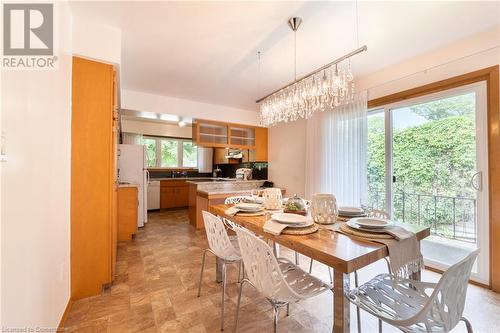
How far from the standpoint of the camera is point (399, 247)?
3.79 ft

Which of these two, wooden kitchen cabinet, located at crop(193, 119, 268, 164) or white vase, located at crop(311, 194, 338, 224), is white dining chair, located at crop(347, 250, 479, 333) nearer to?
white vase, located at crop(311, 194, 338, 224)

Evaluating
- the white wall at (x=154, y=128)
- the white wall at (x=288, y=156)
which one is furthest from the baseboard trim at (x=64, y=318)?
the white wall at (x=154, y=128)

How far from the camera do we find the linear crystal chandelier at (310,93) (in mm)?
1873

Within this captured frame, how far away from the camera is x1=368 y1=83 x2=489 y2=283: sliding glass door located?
85.1 inches

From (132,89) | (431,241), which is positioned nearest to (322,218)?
(431,241)

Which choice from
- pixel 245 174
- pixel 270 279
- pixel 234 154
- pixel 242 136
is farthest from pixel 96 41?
pixel 234 154

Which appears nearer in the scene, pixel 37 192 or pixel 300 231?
pixel 37 192

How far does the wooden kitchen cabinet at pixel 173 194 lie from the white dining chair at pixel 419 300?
5342 mm

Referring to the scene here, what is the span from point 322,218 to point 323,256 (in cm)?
53

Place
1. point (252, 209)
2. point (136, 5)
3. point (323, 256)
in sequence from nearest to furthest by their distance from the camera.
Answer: point (323, 256)
point (136, 5)
point (252, 209)

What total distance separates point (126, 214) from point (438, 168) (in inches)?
171

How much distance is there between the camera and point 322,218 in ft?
5.05

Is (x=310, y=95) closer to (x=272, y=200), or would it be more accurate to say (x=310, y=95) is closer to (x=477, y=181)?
(x=272, y=200)

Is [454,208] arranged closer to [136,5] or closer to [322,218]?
[322,218]
